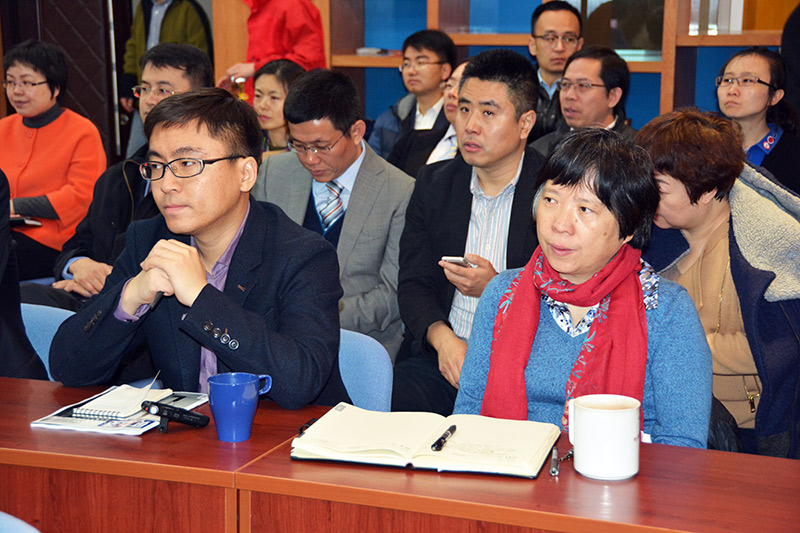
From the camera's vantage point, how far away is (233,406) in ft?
4.61

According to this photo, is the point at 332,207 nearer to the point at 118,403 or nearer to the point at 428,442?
the point at 118,403

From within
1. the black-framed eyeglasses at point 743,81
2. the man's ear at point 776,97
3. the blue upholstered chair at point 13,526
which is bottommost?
the blue upholstered chair at point 13,526

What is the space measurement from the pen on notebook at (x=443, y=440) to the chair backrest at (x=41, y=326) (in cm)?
121

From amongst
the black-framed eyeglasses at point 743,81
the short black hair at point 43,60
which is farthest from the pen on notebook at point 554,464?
the short black hair at point 43,60

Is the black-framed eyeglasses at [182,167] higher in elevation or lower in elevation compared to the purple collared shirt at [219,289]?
higher

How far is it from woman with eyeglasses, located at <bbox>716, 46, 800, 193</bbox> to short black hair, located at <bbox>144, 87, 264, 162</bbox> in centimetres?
253

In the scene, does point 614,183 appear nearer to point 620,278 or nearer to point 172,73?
point 620,278

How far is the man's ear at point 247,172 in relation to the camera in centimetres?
188

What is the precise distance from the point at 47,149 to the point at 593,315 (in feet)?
10.7

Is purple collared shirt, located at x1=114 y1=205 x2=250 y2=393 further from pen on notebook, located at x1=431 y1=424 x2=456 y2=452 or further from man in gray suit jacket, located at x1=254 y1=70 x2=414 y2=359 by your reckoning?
man in gray suit jacket, located at x1=254 y1=70 x2=414 y2=359

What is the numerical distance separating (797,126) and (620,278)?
248 centimetres

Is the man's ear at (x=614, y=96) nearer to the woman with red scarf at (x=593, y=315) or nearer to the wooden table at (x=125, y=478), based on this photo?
the woman with red scarf at (x=593, y=315)

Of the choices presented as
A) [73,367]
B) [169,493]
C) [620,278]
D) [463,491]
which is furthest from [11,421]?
[620,278]

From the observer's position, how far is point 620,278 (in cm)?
174
